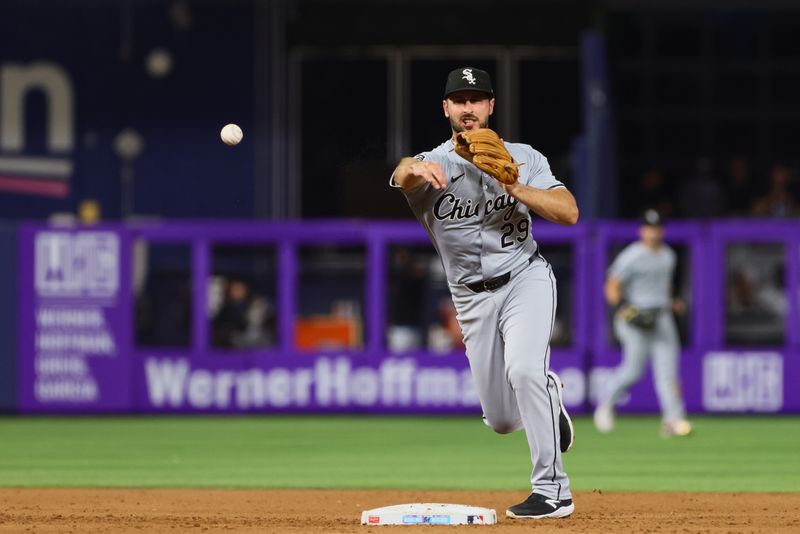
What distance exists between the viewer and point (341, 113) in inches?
870

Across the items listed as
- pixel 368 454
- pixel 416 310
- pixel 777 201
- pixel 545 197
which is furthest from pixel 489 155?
pixel 777 201

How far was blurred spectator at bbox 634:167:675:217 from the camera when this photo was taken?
2044 centimetres

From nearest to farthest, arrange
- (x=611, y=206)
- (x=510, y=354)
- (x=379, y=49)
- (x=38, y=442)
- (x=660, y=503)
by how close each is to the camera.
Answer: (x=510, y=354)
(x=660, y=503)
(x=38, y=442)
(x=611, y=206)
(x=379, y=49)

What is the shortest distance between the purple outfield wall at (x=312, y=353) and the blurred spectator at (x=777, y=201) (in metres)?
2.01

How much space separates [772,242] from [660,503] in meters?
9.48

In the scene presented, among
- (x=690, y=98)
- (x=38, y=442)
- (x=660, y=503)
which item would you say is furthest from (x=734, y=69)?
(x=660, y=503)

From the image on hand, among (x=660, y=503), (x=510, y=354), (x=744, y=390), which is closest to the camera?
(x=510, y=354)

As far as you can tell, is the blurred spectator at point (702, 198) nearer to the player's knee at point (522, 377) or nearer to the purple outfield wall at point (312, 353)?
the purple outfield wall at point (312, 353)

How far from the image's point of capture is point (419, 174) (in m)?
7.13

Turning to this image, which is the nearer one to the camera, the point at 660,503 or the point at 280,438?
the point at 660,503

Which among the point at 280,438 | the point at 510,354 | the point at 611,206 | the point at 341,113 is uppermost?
the point at 341,113

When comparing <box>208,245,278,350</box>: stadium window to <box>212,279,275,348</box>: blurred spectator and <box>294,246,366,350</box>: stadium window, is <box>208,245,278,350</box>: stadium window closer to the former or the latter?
<box>212,279,275,348</box>: blurred spectator

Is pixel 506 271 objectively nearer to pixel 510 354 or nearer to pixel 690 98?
pixel 510 354

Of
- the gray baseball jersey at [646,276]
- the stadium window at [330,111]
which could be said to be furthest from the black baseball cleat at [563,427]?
the stadium window at [330,111]
